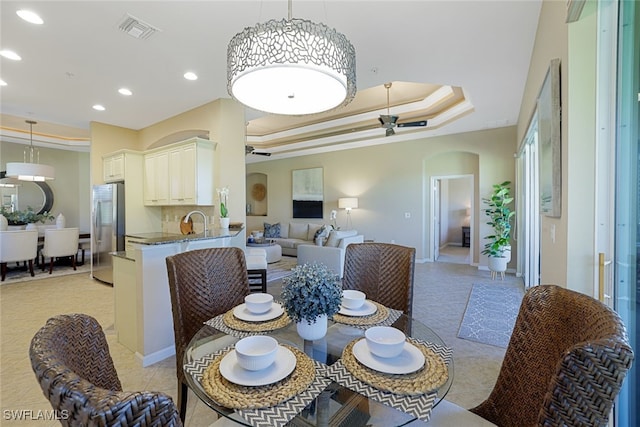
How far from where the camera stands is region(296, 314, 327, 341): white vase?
125 cm

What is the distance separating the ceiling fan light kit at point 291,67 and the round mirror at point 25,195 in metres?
8.52

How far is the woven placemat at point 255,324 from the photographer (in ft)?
4.54

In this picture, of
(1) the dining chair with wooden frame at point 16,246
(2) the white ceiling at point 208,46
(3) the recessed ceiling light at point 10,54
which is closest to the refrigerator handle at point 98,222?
(1) the dining chair with wooden frame at point 16,246

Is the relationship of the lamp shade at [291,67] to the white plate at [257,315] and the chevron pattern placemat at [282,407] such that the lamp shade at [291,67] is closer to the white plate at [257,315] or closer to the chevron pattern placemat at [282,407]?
the white plate at [257,315]

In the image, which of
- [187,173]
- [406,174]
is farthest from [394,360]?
[406,174]

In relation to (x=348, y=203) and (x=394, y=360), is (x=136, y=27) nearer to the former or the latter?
(x=394, y=360)

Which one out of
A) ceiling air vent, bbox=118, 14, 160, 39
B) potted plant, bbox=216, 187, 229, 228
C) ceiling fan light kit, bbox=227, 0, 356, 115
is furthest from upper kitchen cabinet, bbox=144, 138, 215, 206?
ceiling fan light kit, bbox=227, 0, 356, 115

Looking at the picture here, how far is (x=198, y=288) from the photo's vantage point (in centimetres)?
178

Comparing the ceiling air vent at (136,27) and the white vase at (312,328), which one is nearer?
the white vase at (312,328)

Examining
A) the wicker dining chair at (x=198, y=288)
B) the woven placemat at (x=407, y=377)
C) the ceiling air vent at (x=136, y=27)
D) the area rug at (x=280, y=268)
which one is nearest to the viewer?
the woven placemat at (x=407, y=377)

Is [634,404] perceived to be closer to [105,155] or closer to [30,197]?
[105,155]

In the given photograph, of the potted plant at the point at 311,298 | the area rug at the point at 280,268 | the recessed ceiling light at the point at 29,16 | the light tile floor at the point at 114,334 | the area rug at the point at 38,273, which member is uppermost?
the recessed ceiling light at the point at 29,16

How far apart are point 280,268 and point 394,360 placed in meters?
→ 4.91

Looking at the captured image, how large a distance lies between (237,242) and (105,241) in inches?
106
